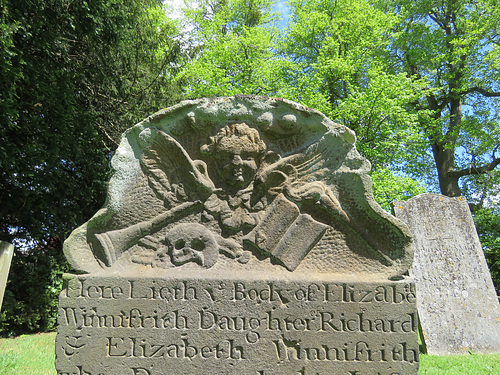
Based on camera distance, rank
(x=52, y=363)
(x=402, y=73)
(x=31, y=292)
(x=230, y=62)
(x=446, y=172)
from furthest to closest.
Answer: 1. (x=446, y=172)
2. (x=230, y=62)
3. (x=402, y=73)
4. (x=31, y=292)
5. (x=52, y=363)

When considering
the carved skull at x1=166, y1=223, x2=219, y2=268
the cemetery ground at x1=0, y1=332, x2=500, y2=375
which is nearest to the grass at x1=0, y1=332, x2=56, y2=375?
the cemetery ground at x1=0, y1=332, x2=500, y2=375

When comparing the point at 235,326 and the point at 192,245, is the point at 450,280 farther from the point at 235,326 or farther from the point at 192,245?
the point at 192,245

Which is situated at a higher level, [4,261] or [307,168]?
[307,168]

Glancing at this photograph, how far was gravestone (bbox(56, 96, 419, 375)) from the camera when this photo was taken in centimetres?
237

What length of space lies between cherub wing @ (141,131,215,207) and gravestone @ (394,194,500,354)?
3.81m

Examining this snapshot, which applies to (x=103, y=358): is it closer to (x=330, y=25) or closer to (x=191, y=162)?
(x=191, y=162)

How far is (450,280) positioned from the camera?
4766 millimetres

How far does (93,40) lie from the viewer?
262 inches

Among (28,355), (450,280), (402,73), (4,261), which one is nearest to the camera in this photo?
(4,261)

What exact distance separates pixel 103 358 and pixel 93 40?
6.45 m

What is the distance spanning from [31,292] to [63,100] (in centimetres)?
373

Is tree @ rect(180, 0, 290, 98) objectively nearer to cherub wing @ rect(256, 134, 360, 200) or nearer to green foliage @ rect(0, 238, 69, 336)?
green foliage @ rect(0, 238, 69, 336)

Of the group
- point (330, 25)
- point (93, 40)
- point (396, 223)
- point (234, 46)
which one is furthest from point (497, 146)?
point (93, 40)

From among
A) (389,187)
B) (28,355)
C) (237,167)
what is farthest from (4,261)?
(389,187)
